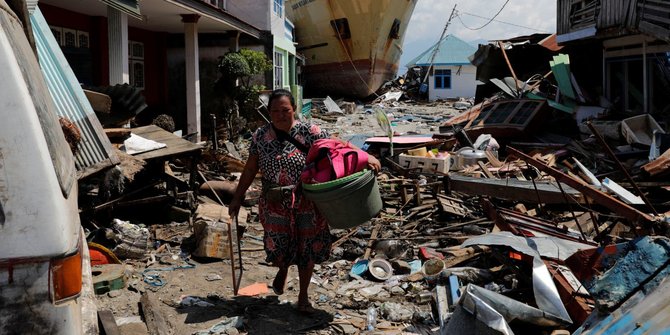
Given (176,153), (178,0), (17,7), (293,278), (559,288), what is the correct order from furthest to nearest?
(178,0)
(176,153)
(293,278)
(559,288)
(17,7)

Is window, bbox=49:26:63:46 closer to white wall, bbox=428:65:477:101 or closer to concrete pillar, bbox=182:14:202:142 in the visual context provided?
concrete pillar, bbox=182:14:202:142

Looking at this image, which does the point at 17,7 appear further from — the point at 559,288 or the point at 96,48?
the point at 96,48

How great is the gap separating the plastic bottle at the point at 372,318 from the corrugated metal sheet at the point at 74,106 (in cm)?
267

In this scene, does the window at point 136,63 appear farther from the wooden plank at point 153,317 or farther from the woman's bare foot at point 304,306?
the woman's bare foot at point 304,306

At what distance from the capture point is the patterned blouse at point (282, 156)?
14.1ft

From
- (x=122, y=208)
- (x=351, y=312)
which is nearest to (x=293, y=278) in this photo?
(x=351, y=312)

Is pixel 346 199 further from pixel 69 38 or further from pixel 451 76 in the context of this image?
pixel 451 76

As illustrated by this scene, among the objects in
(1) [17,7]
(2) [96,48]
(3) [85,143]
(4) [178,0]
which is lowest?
(3) [85,143]

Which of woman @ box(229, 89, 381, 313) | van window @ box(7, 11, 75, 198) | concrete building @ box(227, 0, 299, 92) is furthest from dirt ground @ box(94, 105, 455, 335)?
concrete building @ box(227, 0, 299, 92)

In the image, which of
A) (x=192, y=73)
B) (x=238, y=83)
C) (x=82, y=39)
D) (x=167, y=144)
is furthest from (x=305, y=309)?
(x=238, y=83)

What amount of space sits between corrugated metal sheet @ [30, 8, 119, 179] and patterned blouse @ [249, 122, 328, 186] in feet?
5.59

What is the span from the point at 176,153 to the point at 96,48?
248 inches

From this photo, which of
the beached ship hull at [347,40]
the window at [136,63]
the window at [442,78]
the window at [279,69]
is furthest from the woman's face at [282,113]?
the window at [442,78]

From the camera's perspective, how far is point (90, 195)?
6.23 meters
